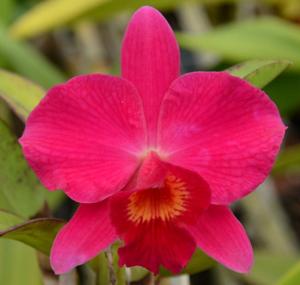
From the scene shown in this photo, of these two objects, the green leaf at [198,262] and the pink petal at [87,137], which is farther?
the green leaf at [198,262]

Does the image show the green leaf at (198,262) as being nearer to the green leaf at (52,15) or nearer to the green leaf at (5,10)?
the green leaf at (52,15)

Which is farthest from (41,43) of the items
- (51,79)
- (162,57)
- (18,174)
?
(162,57)

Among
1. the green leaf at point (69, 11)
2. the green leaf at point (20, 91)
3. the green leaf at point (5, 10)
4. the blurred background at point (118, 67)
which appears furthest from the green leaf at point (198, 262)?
the green leaf at point (5, 10)

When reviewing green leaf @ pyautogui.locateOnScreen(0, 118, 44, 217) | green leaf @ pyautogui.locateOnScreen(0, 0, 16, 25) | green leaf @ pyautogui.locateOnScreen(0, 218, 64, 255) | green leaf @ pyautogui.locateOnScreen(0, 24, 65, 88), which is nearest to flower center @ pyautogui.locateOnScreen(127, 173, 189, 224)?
green leaf @ pyautogui.locateOnScreen(0, 218, 64, 255)

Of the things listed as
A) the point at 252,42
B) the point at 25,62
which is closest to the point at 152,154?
the point at 252,42

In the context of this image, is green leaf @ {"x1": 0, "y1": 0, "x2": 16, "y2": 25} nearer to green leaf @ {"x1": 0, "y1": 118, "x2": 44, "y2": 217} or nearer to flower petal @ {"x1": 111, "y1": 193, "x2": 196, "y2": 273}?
green leaf @ {"x1": 0, "y1": 118, "x2": 44, "y2": 217}

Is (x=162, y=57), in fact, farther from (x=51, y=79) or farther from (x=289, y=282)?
(x=51, y=79)
